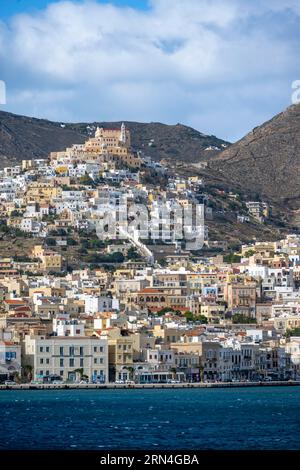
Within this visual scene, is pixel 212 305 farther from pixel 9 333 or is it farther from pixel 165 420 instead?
pixel 165 420

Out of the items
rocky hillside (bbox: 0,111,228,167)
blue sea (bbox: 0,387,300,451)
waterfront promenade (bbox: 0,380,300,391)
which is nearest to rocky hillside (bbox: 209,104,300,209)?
rocky hillside (bbox: 0,111,228,167)

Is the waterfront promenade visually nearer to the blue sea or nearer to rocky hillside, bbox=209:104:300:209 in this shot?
the blue sea

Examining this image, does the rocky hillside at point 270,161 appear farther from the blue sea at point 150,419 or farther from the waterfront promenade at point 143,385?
the blue sea at point 150,419

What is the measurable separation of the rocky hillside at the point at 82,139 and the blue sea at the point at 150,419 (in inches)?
4019

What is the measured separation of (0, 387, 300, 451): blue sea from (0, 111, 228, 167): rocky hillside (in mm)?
102094

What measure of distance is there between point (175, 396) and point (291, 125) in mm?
97841

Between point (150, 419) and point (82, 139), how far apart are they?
130 metres

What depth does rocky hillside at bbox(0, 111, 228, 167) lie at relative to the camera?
584ft

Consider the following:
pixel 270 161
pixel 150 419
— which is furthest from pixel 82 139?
pixel 150 419

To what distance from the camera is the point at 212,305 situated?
9619 cm

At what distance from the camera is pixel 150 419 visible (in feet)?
179

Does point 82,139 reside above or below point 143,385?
above

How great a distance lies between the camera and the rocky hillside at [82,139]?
17812cm

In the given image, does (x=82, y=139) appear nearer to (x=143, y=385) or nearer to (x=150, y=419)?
(x=143, y=385)
